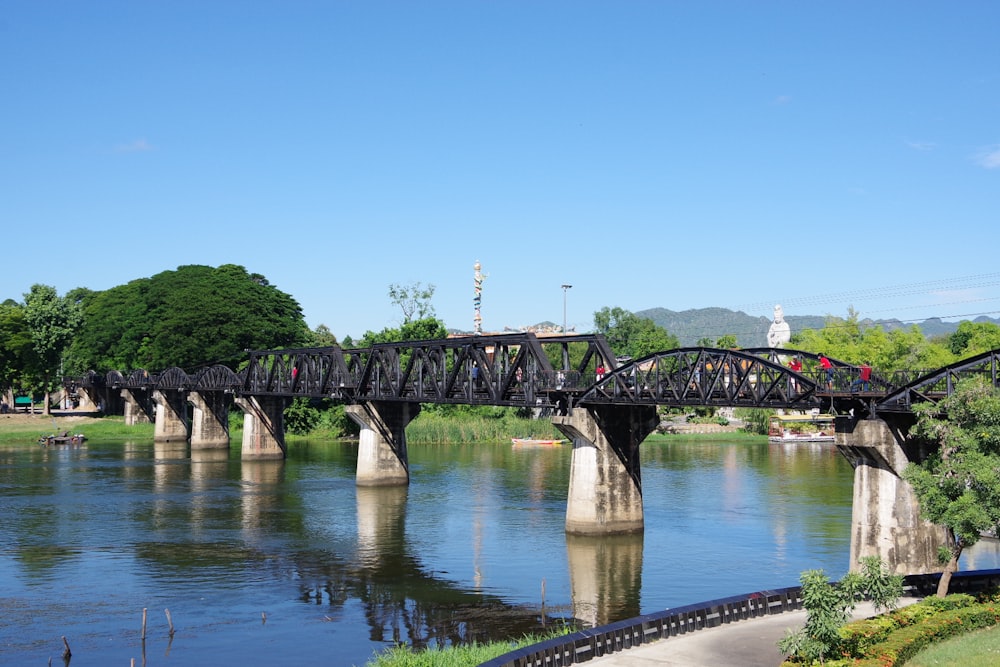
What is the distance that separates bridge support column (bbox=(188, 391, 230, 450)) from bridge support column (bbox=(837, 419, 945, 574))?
98.5 m

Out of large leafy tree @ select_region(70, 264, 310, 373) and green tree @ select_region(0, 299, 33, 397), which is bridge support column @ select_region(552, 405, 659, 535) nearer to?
large leafy tree @ select_region(70, 264, 310, 373)

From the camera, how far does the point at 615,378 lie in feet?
197

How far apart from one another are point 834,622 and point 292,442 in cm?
12163

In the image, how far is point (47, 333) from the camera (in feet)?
537

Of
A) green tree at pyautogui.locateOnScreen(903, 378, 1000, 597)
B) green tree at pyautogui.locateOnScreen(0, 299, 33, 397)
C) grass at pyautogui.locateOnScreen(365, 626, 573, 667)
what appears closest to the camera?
grass at pyautogui.locateOnScreen(365, 626, 573, 667)

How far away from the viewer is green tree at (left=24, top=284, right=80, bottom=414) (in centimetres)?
16262

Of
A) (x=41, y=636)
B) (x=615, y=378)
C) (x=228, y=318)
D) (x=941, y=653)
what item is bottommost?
(x=41, y=636)

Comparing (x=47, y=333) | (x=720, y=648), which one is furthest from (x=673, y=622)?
(x=47, y=333)

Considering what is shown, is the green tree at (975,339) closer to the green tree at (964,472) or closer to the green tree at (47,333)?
the green tree at (964,472)

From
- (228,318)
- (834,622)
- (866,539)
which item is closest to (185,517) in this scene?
(866,539)

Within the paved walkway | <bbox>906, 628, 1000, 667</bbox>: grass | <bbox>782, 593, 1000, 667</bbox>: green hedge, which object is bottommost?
the paved walkway

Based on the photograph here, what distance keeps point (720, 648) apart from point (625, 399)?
29495 mm

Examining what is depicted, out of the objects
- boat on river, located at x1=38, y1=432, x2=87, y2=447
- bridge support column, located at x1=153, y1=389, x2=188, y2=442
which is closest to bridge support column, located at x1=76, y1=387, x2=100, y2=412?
bridge support column, located at x1=153, y1=389, x2=188, y2=442

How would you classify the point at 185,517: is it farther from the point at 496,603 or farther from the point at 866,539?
the point at 866,539
